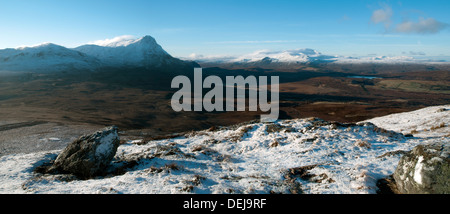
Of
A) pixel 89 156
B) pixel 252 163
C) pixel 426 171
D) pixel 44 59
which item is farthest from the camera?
pixel 44 59

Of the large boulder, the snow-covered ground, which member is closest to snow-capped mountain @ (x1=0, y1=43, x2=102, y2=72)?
the snow-covered ground

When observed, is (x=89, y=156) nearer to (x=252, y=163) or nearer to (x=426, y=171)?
(x=252, y=163)

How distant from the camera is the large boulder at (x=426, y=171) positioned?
671cm

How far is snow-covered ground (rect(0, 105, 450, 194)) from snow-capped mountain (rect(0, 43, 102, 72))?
160m

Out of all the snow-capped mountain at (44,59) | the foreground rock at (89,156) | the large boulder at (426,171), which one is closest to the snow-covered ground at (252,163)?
the foreground rock at (89,156)

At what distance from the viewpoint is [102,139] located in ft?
38.6

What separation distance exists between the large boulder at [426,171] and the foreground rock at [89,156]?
12.6m

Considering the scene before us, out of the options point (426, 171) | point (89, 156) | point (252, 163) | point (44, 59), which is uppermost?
point (44, 59)

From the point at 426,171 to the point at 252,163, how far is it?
733 cm

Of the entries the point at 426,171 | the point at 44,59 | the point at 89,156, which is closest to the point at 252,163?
the point at 426,171

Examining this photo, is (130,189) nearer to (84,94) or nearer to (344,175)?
(344,175)

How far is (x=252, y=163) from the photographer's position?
12.5m
